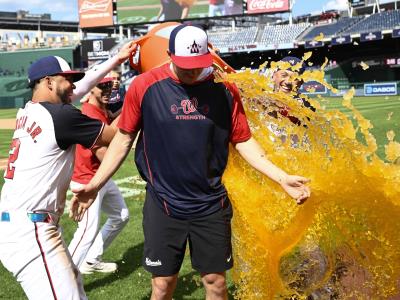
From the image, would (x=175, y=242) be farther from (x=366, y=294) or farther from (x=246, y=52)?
(x=246, y=52)

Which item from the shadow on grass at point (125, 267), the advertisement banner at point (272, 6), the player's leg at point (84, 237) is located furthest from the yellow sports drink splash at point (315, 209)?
the advertisement banner at point (272, 6)

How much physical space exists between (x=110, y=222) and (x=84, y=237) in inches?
20.5

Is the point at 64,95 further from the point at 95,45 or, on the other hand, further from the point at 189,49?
the point at 95,45

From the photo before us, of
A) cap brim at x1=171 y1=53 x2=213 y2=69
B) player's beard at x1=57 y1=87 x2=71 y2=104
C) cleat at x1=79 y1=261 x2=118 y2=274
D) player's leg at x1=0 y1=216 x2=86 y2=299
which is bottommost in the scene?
cleat at x1=79 y1=261 x2=118 y2=274

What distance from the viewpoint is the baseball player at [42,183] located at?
126 inches

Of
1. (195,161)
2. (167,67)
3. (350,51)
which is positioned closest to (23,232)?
(195,161)

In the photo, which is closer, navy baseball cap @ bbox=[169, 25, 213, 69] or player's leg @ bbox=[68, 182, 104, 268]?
navy baseball cap @ bbox=[169, 25, 213, 69]

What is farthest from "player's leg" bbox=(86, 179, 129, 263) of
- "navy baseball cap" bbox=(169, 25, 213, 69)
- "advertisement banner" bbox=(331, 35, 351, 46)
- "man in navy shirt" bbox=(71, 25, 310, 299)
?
"advertisement banner" bbox=(331, 35, 351, 46)

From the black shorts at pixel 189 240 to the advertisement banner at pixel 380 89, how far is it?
3531 centimetres

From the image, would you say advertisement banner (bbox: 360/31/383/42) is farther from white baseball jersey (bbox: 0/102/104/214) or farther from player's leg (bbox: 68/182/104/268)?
white baseball jersey (bbox: 0/102/104/214)

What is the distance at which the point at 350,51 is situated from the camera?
45.5 meters

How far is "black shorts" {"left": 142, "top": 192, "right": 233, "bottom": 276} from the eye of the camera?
3309 millimetres

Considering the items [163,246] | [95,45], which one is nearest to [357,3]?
[95,45]

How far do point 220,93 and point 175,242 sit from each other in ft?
3.20
